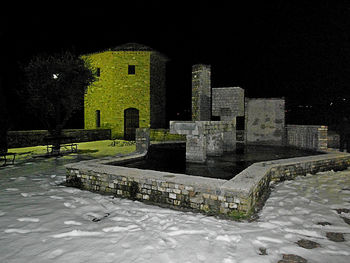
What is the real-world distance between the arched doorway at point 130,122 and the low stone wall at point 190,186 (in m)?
11.6

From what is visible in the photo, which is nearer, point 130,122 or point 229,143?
point 229,143

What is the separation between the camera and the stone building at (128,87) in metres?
18.8

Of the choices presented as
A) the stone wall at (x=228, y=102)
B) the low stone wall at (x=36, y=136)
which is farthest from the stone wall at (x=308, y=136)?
the low stone wall at (x=36, y=136)

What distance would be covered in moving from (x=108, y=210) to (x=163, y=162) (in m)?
3.48

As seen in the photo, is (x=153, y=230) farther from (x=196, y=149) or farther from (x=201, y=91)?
(x=201, y=91)

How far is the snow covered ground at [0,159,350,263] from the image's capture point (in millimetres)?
3209

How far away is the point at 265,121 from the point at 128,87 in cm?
1099

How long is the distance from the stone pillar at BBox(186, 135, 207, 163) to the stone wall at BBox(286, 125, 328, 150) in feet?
19.3

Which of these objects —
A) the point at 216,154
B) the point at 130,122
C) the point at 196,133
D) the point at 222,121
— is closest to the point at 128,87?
the point at 130,122

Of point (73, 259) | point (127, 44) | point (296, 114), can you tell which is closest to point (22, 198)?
point (73, 259)

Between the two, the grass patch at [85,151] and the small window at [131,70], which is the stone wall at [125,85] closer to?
the small window at [131,70]

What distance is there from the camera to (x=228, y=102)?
36.7 feet

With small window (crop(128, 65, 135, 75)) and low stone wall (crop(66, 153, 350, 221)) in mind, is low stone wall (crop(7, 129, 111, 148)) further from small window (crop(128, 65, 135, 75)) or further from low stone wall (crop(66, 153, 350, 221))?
low stone wall (crop(66, 153, 350, 221))

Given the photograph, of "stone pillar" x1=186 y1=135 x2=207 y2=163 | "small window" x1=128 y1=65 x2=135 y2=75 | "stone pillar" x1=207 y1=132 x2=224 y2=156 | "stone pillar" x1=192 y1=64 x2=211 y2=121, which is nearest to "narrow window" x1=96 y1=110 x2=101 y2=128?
"small window" x1=128 y1=65 x2=135 y2=75
